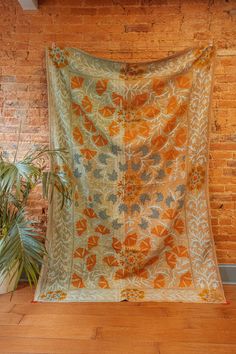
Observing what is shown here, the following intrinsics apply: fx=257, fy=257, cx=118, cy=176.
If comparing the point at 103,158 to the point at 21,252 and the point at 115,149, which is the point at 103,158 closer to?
the point at 115,149

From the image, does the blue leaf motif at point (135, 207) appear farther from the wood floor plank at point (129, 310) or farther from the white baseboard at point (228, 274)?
the white baseboard at point (228, 274)

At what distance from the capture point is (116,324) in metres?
1.44

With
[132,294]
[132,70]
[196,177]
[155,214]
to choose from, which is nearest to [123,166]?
[155,214]

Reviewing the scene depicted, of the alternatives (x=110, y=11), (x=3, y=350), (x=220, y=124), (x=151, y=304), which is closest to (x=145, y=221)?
(x=151, y=304)

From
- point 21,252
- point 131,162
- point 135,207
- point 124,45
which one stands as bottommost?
point 21,252

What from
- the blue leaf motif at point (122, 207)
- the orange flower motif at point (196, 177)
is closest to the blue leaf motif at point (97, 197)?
the blue leaf motif at point (122, 207)

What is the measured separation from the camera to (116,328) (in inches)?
55.4

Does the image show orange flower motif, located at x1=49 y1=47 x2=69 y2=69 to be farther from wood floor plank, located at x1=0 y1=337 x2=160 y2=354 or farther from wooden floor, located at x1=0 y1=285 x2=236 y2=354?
wood floor plank, located at x1=0 y1=337 x2=160 y2=354

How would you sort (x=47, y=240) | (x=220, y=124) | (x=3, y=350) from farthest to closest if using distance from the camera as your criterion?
(x=220, y=124) → (x=47, y=240) → (x=3, y=350)

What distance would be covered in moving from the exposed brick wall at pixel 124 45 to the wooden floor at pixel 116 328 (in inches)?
26.1

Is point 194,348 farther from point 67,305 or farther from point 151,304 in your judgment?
point 67,305

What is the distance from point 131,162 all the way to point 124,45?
948mm

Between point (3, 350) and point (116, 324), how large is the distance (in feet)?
1.91

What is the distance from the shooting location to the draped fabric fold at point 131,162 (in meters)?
1.86
